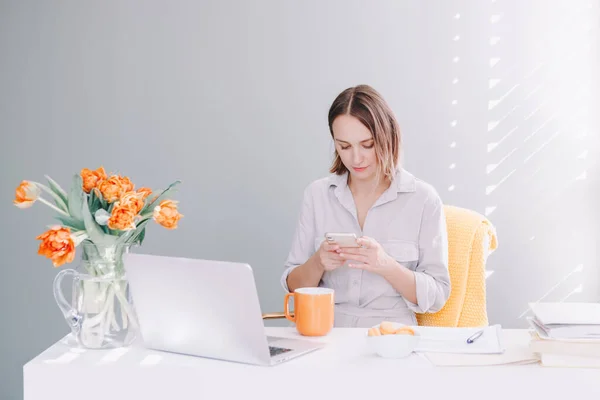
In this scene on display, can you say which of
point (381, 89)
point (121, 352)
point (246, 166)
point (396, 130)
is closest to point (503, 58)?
point (381, 89)

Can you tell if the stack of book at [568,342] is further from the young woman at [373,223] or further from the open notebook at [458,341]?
the young woman at [373,223]

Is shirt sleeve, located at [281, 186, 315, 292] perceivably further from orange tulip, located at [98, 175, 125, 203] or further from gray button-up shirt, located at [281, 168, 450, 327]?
orange tulip, located at [98, 175, 125, 203]

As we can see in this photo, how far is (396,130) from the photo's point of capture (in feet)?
7.55

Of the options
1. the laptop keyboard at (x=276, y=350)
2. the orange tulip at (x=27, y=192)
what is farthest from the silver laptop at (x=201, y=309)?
the orange tulip at (x=27, y=192)

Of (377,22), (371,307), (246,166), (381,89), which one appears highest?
(377,22)

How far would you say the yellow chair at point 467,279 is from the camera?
2.35 m

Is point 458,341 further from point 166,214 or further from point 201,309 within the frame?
point 166,214

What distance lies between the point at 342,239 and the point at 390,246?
40cm

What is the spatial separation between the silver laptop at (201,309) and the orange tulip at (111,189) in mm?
136

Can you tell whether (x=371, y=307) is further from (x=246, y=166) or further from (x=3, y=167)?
(x=3, y=167)

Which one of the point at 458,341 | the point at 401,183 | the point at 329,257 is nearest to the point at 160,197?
the point at 329,257

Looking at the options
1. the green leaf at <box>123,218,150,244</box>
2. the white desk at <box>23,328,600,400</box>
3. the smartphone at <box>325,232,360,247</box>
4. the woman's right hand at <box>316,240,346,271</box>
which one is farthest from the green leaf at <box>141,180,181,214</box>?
the woman's right hand at <box>316,240,346,271</box>

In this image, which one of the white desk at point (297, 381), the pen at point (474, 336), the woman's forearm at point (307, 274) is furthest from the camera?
the woman's forearm at point (307, 274)

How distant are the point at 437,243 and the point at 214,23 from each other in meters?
1.45
